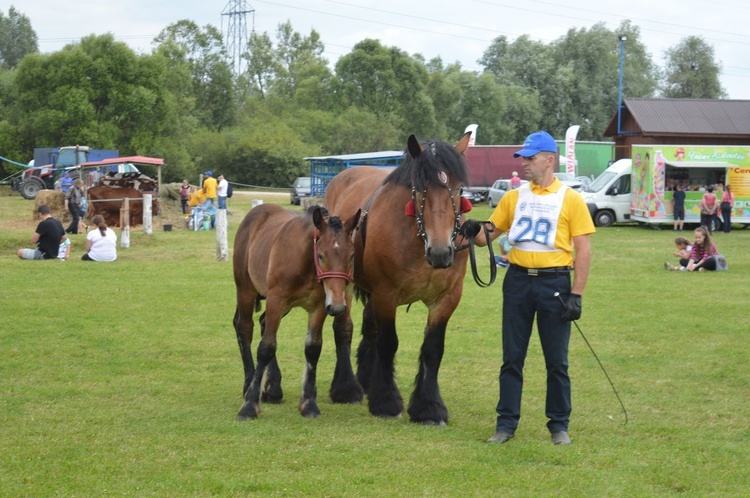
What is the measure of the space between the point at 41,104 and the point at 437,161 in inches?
2050

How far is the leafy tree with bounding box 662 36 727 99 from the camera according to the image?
82.0 m

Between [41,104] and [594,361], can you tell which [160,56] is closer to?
[41,104]

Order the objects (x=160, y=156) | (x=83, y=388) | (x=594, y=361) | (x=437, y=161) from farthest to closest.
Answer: (x=160, y=156)
(x=594, y=361)
(x=83, y=388)
(x=437, y=161)

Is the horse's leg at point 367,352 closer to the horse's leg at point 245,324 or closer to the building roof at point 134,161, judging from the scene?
the horse's leg at point 245,324

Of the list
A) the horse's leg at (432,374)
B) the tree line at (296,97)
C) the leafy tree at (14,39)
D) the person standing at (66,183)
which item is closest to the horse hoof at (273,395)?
the horse's leg at (432,374)

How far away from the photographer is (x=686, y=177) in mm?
31875

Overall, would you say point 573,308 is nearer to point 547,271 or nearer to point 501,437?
point 547,271

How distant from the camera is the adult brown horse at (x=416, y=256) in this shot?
664 cm

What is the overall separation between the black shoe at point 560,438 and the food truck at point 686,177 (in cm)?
2635

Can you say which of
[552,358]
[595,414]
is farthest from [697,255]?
[552,358]

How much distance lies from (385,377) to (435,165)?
72.8 inches

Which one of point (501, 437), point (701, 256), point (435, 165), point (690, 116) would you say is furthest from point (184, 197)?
point (501, 437)

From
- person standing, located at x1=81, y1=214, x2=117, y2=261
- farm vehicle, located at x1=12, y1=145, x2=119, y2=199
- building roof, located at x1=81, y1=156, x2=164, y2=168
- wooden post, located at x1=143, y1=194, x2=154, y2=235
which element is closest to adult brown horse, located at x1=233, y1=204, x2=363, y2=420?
person standing, located at x1=81, y1=214, x2=117, y2=261

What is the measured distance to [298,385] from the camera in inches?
337
